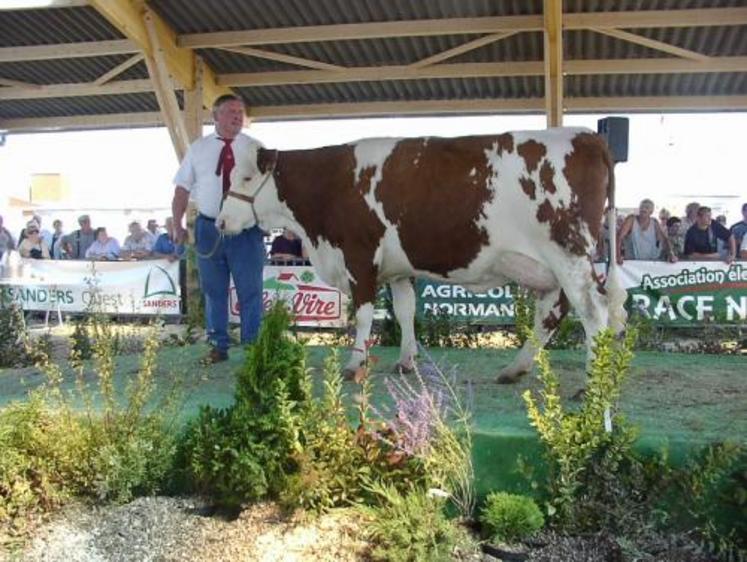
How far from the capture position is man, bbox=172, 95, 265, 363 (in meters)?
6.52

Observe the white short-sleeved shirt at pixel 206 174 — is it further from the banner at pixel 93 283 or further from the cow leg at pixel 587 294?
the banner at pixel 93 283

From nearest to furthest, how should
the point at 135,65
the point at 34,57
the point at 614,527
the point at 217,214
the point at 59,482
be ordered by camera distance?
the point at 614,527 < the point at 59,482 < the point at 217,214 < the point at 34,57 < the point at 135,65

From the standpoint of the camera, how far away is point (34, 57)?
1177cm

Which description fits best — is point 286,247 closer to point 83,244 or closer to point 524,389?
point 83,244

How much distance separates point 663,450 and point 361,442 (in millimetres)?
1326

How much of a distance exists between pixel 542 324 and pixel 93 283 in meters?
8.63

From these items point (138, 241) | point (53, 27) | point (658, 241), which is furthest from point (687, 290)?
point (138, 241)

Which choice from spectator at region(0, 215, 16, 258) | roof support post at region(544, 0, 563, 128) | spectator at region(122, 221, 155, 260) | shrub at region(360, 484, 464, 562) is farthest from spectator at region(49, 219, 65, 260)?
shrub at region(360, 484, 464, 562)

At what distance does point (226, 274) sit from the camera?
22.2 feet

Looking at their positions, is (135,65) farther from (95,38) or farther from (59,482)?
(59,482)

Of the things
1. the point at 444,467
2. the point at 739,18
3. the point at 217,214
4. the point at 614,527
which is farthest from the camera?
the point at 739,18

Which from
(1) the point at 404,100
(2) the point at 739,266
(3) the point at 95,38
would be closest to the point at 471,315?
(2) the point at 739,266

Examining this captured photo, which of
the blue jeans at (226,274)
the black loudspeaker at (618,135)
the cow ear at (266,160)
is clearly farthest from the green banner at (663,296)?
Answer: the cow ear at (266,160)

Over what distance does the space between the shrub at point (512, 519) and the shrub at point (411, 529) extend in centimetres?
15
